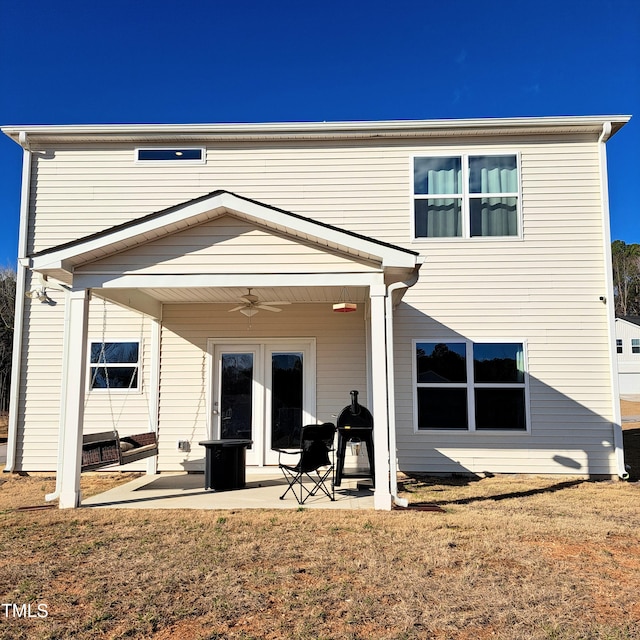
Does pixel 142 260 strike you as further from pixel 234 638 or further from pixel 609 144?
pixel 609 144

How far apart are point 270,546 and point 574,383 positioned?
19.5 feet

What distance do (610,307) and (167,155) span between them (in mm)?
7832

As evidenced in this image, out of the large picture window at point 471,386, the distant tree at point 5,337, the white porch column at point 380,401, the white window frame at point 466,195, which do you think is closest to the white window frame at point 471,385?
the large picture window at point 471,386

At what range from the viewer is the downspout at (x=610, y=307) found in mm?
8367

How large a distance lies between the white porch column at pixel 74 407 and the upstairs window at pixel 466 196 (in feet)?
17.6

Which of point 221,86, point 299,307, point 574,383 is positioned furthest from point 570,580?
point 221,86

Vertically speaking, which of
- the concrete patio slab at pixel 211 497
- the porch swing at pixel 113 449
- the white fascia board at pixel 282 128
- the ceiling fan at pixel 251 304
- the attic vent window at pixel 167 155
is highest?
the white fascia board at pixel 282 128

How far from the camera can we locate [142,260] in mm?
6406

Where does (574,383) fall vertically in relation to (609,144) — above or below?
below

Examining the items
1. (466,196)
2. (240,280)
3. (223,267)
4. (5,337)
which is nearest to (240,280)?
(240,280)

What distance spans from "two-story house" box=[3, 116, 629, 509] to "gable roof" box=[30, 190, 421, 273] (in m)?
1.91

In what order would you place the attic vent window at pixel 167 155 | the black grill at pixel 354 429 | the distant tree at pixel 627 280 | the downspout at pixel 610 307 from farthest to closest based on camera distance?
the distant tree at pixel 627 280, the attic vent window at pixel 167 155, the downspout at pixel 610 307, the black grill at pixel 354 429

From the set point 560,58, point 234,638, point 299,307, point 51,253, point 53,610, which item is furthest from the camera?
point 560,58

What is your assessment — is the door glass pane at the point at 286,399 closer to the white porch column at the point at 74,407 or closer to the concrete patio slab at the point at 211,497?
the concrete patio slab at the point at 211,497
